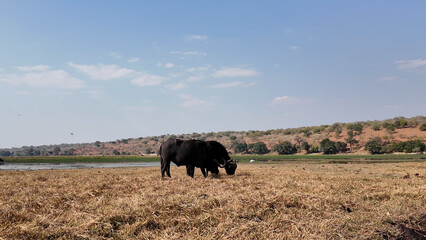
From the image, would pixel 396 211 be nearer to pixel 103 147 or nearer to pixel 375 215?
pixel 375 215

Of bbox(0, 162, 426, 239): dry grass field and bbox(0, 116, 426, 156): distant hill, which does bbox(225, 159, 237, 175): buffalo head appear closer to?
bbox(0, 162, 426, 239): dry grass field

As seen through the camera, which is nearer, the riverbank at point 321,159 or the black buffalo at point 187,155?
the black buffalo at point 187,155

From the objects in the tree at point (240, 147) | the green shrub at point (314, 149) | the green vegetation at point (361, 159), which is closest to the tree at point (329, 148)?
the green shrub at point (314, 149)

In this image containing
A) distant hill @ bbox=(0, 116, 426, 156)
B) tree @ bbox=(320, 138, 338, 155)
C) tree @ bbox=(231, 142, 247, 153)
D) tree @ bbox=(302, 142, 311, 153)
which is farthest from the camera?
tree @ bbox=(231, 142, 247, 153)

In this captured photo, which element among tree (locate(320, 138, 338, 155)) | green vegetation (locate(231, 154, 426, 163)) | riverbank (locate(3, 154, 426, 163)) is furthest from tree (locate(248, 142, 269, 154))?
green vegetation (locate(231, 154, 426, 163))

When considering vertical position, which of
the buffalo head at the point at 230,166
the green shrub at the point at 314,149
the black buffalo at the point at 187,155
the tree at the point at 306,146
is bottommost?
the green shrub at the point at 314,149

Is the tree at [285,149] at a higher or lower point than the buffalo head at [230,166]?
lower

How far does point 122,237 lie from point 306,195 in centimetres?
597

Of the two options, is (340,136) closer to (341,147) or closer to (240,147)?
(341,147)

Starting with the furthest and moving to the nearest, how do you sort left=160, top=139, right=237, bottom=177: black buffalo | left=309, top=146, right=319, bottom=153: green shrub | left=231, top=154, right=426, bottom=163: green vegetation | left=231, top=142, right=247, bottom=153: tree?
left=231, top=142, right=247, bottom=153: tree → left=309, top=146, right=319, bottom=153: green shrub → left=231, top=154, right=426, bottom=163: green vegetation → left=160, top=139, right=237, bottom=177: black buffalo

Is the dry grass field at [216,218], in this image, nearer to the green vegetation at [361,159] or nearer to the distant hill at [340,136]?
the green vegetation at [361,159]

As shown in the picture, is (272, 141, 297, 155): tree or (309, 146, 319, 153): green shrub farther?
(272, 141, 297, 155): tree

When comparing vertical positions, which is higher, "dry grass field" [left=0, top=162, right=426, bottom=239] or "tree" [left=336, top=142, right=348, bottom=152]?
"dry grass field" [left=0, top=162, right=426, bottom=239]


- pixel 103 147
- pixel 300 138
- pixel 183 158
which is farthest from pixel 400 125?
pixel 103 147
